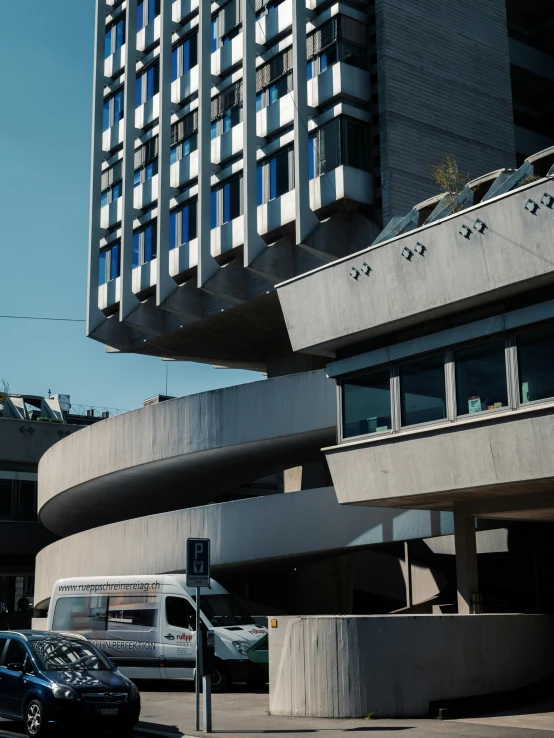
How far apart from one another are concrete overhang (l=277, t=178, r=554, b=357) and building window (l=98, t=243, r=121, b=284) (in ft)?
68.4

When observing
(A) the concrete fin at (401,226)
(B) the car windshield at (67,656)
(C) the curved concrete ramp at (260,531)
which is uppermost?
(A) the concrete fin at (401,226)

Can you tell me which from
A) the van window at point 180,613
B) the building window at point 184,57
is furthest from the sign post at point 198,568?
the building window at point 184,57

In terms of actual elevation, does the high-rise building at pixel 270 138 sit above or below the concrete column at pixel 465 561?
above

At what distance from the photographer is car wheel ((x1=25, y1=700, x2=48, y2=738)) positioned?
14.6 metres

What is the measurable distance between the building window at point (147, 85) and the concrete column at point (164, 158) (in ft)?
4.75

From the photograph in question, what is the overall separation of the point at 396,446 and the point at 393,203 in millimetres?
14592

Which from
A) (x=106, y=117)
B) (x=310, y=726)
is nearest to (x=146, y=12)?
(x=106, y=117)

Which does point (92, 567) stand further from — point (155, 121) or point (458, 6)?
point (458, 6)

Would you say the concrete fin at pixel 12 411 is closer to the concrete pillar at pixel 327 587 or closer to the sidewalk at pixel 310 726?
the concrete pillar at pixel 327 587

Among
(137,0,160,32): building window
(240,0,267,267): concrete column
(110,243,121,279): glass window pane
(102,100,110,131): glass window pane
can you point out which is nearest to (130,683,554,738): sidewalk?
(240,0,267,267): concrete column

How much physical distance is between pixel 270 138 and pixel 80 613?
1835 cm

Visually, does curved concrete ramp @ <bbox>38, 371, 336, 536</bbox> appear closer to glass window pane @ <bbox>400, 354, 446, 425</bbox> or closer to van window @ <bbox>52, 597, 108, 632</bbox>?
van window @ <bbox>52, 597, 108, 632</bbox>

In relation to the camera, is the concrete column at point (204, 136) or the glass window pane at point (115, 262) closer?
the concrete column at point (204, 136)

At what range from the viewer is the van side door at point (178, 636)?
861 inches
